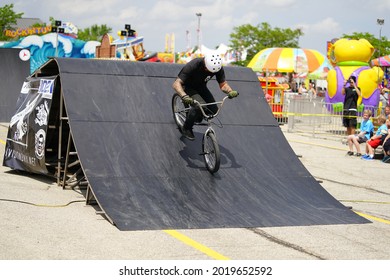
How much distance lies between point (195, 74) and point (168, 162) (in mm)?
1581

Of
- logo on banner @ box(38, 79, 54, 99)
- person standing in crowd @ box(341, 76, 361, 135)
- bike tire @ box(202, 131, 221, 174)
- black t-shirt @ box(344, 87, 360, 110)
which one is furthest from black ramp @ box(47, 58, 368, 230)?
black t-shirt @ box(344, 87, 360, 110)

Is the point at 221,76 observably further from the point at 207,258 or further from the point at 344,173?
the point at 344,173

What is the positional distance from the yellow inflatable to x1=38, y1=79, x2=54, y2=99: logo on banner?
1736 cm

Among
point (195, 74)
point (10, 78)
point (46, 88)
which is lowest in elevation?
point (10, 78)

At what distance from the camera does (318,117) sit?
2609 centimetres

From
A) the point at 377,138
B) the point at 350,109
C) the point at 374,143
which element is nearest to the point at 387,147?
the point at 377,138

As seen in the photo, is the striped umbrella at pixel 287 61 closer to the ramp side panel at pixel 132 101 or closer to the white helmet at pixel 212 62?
the ramp side panel at pixel 132 101

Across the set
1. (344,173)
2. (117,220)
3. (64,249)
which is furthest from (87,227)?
(344,173)

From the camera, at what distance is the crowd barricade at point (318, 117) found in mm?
23797

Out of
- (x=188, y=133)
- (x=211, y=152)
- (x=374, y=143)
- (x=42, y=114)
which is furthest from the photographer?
(x=374, y=143)

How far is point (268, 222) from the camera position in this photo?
8508mm

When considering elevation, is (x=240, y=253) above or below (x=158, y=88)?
below

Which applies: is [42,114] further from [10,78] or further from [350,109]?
[10,78]

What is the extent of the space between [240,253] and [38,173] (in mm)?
5399
